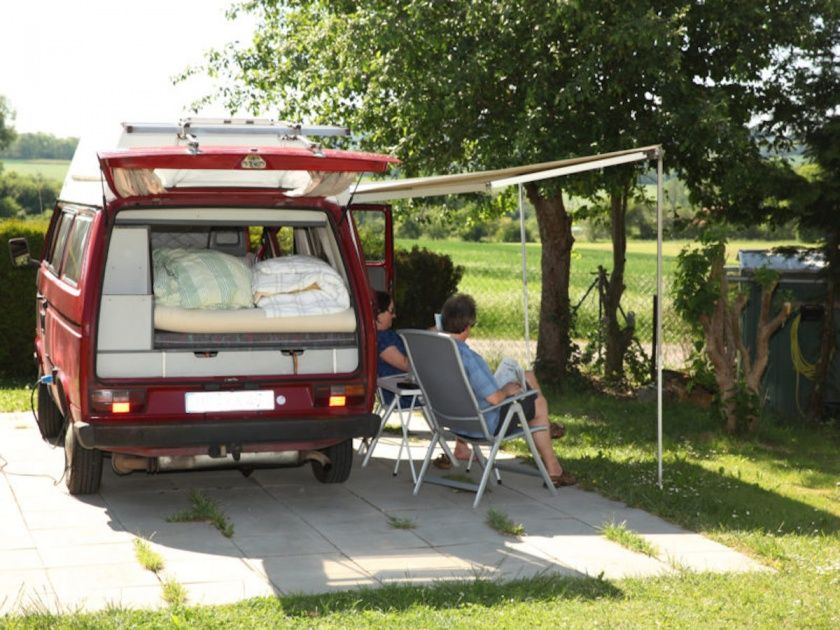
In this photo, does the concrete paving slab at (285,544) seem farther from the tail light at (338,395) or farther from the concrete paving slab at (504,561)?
the tail light at (338,395)

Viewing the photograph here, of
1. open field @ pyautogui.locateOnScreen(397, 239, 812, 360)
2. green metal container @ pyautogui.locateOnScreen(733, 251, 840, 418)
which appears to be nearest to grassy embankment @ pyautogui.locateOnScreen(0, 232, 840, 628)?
green metal container @ pyautogui.locateOnScreen(733, 251, 840, 418)

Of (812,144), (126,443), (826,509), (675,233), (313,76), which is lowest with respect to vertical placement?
(826,509)

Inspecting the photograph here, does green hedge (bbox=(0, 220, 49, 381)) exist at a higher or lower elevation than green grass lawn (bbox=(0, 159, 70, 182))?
lower

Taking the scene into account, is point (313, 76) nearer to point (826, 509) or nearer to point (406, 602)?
point (826, 509)

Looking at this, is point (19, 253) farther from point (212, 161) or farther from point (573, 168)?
point (573, 168)

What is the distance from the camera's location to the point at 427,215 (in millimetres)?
15984

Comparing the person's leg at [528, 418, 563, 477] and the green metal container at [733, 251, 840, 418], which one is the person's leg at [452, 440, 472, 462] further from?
the green metal container at [733, 251, 840, 418]

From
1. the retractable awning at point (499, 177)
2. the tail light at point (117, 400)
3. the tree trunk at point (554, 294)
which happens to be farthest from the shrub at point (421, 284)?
the tail light at point (117, 400)

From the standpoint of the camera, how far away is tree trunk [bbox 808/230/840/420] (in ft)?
39.0

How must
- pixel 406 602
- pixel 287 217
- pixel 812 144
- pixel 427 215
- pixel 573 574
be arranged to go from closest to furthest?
1. pixel 406 602
2. pixel 573 574
3. pixel 287 217
4. pixel 812 144
5. pixel 427 215

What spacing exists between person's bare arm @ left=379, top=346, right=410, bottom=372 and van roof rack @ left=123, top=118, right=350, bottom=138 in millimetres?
1602

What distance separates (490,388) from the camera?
790cm

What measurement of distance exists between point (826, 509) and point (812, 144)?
4.98 metres

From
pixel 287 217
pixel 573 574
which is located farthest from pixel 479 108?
pixel 573 574
